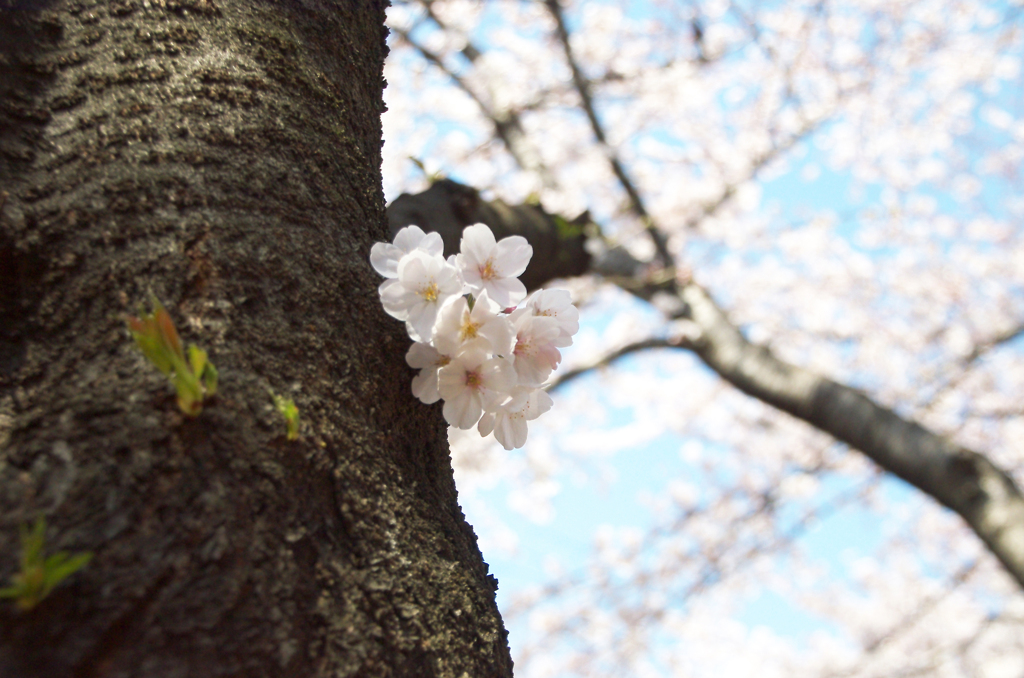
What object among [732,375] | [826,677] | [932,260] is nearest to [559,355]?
[732,375]

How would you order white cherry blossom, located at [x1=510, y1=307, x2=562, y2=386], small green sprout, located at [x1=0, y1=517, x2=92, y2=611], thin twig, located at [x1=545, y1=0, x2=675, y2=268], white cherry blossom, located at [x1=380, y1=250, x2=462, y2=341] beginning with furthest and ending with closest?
thin twig, located at [x1=545, y1=0, x2=675, y2=268] < white cherry blossom, located at [x1=510, y1=307, x2=562, y2=386] < white cherry blossom, located at [x1=380, y1=250, x2=462, y2=341] < small green sprout, located at [x1=0, y1=517, x2=92, y2=611]

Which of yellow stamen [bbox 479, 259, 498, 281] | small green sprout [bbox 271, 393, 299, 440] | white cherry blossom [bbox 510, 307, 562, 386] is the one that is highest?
yellow stamen [bbox 479, 259, 498, 281]

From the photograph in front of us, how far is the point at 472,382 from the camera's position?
2.80ft

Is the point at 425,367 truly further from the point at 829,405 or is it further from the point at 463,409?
the point at 829,405

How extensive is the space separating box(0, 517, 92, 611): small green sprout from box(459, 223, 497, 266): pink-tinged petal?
576mm

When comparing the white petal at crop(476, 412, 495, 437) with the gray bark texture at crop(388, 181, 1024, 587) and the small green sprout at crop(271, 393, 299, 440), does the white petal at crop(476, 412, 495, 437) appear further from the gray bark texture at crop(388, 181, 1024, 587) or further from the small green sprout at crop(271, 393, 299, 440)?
the gray bark texture at crop(388, 181, 1024, 587)

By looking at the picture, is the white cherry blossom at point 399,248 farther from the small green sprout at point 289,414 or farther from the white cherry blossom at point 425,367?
the small green sprout at point 289,414

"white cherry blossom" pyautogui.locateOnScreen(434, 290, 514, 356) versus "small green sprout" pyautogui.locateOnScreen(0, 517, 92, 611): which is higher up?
"white cherry blossom" pyautogui.locateOnScreen(434, 290, 514, 356)

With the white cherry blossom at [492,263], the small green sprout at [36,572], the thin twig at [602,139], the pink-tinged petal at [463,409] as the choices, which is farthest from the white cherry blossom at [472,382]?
the thin twig at [602,139]

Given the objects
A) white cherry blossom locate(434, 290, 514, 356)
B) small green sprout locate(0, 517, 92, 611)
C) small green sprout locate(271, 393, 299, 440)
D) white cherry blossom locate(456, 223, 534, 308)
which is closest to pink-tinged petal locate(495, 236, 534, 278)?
white cherry blossom locate(456, 223, 534, 308)

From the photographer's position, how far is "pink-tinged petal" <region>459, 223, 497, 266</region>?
3.05ft

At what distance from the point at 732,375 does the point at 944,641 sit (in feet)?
23.3

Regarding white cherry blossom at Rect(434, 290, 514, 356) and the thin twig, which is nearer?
white cherry blossom at Rect(434, 290, 514, 356)

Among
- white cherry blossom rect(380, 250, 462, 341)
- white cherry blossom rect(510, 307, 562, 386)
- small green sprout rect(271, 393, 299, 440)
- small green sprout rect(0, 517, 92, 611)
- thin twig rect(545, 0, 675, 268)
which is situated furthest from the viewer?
thin twig rect(545, 0, 675, 268)
